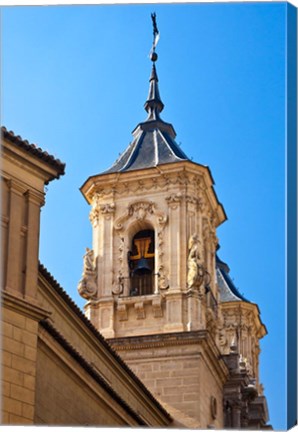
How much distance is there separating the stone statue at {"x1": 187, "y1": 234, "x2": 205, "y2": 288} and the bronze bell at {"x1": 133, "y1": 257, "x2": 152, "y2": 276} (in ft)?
3.70

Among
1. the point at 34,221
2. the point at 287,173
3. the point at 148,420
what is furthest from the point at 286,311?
the point at 148,420

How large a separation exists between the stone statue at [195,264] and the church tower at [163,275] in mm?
22

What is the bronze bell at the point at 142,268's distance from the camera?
27.0 meters

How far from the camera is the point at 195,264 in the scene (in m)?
26.1

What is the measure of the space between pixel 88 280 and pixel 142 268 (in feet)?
4.09

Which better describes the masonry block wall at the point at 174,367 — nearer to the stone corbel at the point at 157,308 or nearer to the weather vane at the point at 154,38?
the stone corbel at the point at 157,308

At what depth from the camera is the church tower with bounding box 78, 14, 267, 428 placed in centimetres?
2519

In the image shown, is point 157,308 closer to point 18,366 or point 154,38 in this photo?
point 154,38

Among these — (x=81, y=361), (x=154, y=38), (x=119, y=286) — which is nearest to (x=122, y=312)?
(x=119, y=286)

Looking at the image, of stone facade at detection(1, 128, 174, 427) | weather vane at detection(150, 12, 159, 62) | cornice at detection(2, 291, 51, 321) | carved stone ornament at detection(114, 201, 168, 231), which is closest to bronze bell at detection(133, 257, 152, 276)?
carved stone ornament at detection(114, 201, 168, 231)

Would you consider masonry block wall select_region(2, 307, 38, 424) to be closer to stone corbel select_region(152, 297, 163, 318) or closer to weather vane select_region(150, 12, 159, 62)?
weather vane select_region(150, 12, 159, 62)

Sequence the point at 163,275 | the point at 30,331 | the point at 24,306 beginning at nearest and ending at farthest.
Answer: the point at 24,306, the point at 30,331, the point at 163,275

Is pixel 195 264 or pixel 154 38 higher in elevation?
pixel 154 38

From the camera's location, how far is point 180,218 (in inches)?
1056
